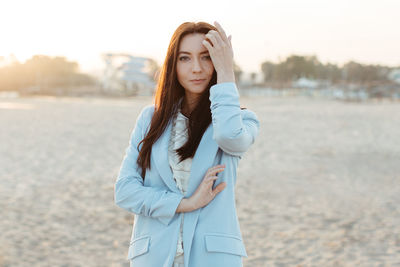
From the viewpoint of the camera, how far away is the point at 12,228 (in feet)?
15.2

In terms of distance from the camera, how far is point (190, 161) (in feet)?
5.32

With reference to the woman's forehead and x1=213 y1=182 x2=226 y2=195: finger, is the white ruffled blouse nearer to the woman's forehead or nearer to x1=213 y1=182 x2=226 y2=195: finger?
x1=213 y1=182 x2=226 y2=195: finger

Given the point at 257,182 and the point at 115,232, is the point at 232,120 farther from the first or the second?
the point at 257,182

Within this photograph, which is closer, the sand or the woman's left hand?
the woman's left hand

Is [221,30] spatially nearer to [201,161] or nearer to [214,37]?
[214,37]

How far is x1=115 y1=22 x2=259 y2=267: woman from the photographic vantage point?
4.90 ft

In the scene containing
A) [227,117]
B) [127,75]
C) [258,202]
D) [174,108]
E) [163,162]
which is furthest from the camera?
[127,75]

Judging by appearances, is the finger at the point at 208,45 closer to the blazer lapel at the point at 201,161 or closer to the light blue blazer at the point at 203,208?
the light blue blazer at the point at 203,208

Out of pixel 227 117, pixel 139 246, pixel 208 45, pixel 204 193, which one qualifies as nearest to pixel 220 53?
pixel 208 45

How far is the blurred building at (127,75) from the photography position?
5031cm

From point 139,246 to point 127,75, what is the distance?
50176mm

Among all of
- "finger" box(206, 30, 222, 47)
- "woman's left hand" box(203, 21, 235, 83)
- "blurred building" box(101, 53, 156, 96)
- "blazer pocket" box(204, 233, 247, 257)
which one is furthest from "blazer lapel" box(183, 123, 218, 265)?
"blurred building" box(101, 53, 156, 96)

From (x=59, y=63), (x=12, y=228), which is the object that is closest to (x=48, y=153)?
(x=12, y=228)

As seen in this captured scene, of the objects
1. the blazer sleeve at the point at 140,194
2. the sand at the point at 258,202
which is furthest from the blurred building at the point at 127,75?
the blazer sleeve at the point at 140,194
